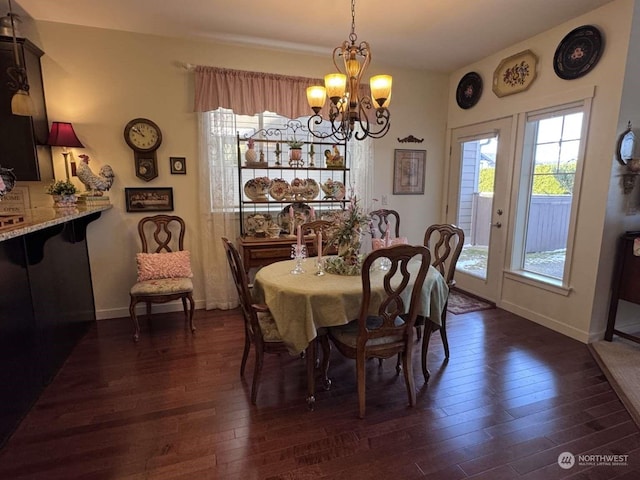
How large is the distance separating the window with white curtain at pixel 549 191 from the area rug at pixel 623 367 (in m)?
0.62

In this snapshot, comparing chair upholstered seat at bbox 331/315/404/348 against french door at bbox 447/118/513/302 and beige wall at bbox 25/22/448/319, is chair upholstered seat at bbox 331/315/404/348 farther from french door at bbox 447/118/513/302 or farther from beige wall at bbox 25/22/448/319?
french door at bbox 447/118/513/302

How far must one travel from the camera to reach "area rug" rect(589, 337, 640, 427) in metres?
2.22

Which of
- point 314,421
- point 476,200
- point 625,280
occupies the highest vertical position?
point 476,200

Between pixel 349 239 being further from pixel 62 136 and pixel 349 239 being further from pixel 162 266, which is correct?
pixel 62 136

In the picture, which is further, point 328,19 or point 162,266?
point 162,266

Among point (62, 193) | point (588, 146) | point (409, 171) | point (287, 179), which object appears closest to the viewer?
point (62, 193)

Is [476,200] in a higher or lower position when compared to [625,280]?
higher

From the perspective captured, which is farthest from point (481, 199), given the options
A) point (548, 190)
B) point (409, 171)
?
point (409, 171)

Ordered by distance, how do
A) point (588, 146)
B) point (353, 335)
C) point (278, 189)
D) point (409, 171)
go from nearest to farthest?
1. point (353, 335)
2. point (588, 146)
3. point (278, 189)
4. point (409, 171)

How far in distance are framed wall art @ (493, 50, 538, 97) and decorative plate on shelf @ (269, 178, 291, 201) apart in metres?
2.54

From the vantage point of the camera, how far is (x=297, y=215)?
393 centimetres

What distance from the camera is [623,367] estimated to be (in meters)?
2.60

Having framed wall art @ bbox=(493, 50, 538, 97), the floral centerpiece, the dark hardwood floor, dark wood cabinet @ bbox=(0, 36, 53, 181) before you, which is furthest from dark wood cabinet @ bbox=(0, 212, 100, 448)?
framed wall art @ bbox=(493, 50, 538, 97)

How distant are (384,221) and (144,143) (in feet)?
9.13
